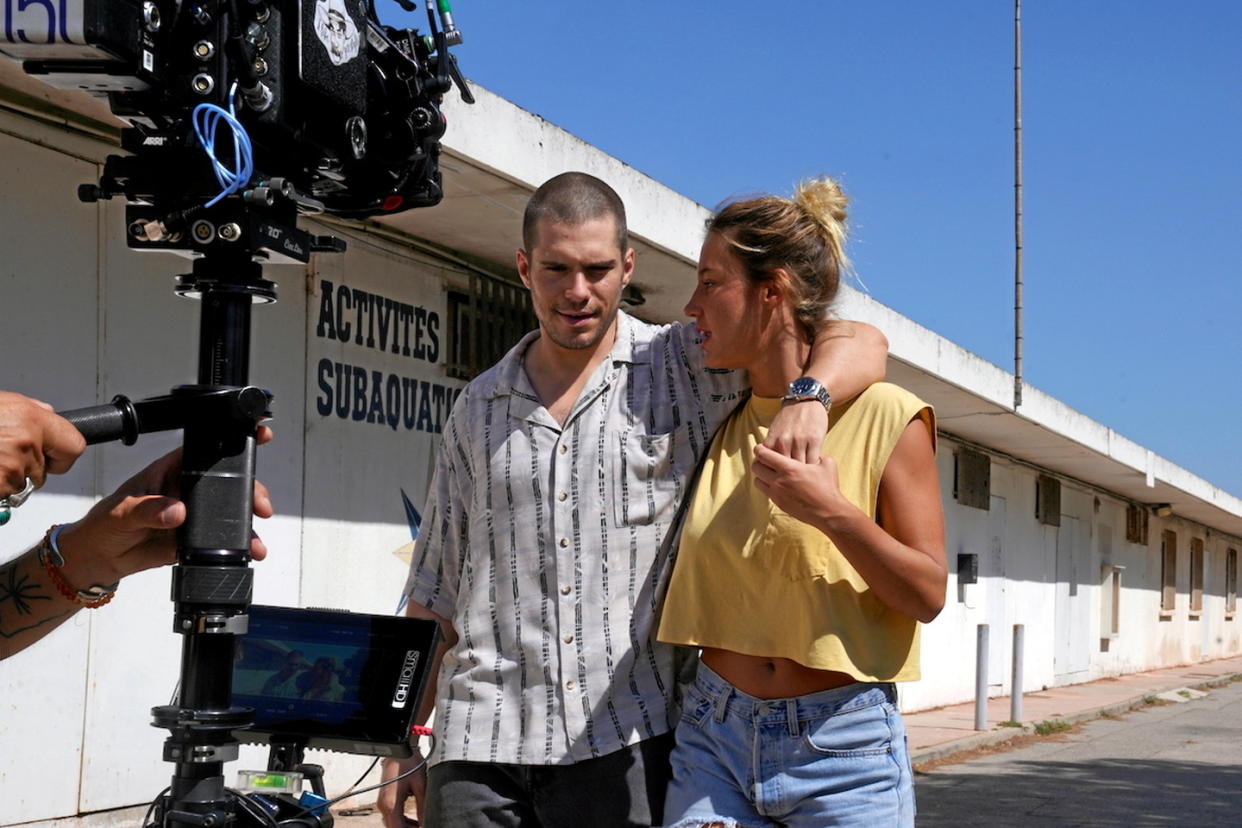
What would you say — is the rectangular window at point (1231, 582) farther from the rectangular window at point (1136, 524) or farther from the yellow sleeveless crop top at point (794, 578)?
the yellow sleeveless crop top at point (794, 578)

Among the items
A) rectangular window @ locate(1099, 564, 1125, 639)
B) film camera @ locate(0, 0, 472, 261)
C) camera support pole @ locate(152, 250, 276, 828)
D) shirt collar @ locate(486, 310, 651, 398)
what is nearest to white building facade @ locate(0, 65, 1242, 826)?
shirt collar @ locate(486, 310, 651, 398)

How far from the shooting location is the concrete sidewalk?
1130 cm

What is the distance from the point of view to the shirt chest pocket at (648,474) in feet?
9.20

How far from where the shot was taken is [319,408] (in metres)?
6.88

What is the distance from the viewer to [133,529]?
214 cm

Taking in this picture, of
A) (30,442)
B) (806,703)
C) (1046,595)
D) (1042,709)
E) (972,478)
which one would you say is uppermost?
(972,478)

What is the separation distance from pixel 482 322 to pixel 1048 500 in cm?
1339

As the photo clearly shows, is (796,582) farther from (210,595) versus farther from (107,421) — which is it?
(107,421)

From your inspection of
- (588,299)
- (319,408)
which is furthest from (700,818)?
(319,408)

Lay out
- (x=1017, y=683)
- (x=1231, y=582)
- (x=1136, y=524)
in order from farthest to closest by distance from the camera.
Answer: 1. (x=1231, y=582)
2. (x=1136, y=524)
3. (x=1017, y=683)

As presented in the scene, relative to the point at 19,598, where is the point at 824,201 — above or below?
above

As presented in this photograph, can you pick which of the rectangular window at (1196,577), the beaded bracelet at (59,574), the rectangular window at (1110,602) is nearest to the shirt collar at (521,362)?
the beaded bracelet at (59,574)

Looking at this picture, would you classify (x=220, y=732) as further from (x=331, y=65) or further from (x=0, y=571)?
(x=331, y=65)

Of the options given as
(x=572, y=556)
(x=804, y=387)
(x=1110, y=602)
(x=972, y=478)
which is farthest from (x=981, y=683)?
(x=1110, y=602)
